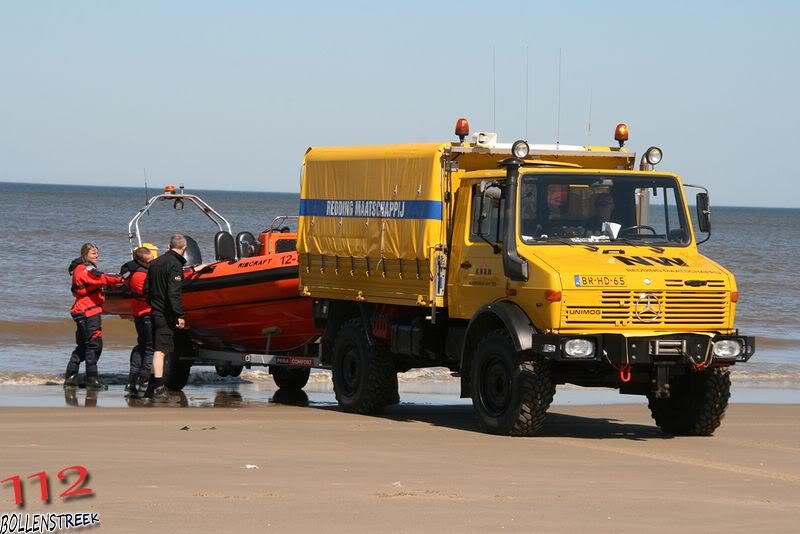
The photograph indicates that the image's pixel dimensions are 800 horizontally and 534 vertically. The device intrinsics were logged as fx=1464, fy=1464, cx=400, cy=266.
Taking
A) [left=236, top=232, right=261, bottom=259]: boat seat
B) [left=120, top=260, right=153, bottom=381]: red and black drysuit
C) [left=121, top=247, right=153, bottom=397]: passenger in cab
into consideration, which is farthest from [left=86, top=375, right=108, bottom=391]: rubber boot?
[left=236, top=232, right=261, bottom=259]: boat seat

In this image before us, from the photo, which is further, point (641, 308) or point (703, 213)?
point (703, 213)

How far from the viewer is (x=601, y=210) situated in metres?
12.4

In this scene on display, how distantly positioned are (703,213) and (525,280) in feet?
5.73

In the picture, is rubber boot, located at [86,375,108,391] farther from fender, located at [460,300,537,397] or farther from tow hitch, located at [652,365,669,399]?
tow hitch, located at [652,365,669,399]

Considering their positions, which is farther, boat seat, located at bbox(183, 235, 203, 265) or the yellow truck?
boat seat, located at bbox(183, 235, 203, 265)

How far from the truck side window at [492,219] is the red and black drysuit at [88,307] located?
520 centimetres

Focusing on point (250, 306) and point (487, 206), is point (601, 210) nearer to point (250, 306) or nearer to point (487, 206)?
point (487, 206)

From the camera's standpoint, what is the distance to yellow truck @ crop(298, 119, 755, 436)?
1152cm

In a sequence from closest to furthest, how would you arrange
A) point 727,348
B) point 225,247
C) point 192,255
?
point 727,348 < point 225,247 < point 192,255

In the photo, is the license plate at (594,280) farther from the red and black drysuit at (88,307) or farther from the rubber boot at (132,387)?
the red and black drysuit at (88,307)

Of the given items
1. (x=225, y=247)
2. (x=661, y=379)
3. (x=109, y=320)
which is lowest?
(x=109, y=320)

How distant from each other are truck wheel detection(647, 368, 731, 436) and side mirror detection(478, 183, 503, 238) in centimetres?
204

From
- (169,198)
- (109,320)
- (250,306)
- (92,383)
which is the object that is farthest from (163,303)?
(109,320)

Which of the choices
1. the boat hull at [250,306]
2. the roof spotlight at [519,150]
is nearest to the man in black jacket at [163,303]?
the boat hull at [250,306]
